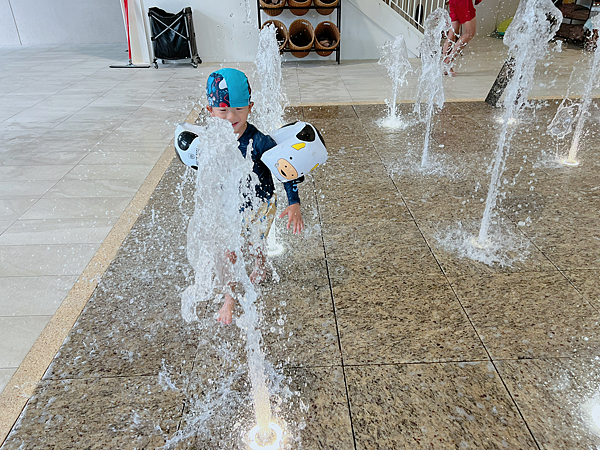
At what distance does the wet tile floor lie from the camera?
164 centimetres

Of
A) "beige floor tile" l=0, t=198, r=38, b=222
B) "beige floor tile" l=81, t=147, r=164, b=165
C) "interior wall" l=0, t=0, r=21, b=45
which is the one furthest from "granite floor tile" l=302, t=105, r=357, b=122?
"interior wall" l=0, t=0, r=21, b=45

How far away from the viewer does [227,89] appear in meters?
1.85

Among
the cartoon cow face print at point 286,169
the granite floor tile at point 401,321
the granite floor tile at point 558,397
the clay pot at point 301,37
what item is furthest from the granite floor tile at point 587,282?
the clay pot at point 301,37

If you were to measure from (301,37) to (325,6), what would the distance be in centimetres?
78

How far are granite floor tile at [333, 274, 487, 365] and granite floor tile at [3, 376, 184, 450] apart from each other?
2.59 ft

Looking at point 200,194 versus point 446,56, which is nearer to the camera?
point 200,194

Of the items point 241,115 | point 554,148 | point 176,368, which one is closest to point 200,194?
point 241,115

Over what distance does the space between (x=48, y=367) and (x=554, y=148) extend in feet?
13.7

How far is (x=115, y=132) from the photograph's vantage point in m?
4.98

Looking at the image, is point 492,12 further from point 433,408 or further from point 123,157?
point 433,408

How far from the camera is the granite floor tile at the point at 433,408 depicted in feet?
5.18

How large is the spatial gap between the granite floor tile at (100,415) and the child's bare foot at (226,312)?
0.40m

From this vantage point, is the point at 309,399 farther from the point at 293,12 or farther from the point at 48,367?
the point at 293,12

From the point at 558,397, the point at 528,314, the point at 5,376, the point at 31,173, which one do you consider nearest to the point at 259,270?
the point at 5,376
